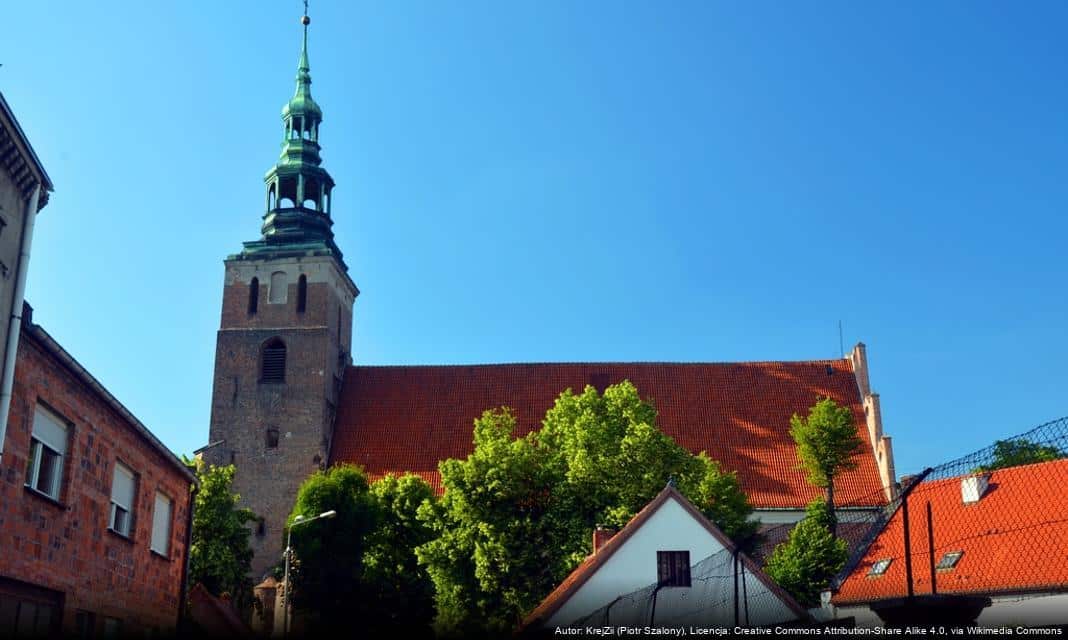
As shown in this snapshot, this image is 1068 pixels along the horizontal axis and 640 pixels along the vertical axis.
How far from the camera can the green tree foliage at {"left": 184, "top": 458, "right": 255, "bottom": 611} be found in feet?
118

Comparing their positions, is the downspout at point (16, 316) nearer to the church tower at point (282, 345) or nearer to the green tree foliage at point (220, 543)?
the green tree foliage at point (220, 543)

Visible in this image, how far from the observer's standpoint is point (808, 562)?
2897cm

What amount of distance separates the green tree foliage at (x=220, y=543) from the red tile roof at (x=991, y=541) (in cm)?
2064

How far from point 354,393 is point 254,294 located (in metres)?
5.85

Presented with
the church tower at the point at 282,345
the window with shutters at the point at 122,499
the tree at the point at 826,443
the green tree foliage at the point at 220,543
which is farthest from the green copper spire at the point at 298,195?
the window with shutters at the point at 122,499

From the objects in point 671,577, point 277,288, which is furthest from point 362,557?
point 671,577

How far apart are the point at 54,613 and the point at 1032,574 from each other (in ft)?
54.6

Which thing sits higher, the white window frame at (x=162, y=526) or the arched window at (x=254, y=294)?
the arched window at (x=254, y=294)

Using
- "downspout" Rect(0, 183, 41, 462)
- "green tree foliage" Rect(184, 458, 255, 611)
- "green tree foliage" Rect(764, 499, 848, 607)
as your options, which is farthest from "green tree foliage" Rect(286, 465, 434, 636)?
"downspout" Rect(0, 183, 41, 462)

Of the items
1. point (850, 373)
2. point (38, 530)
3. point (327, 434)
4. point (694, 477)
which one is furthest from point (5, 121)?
point (850, 373)

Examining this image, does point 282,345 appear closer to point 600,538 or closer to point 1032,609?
point 600,538

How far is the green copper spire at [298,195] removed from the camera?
44375 mm

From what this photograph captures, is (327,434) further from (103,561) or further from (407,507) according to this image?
(103,561)

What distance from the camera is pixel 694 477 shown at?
33312 mm
